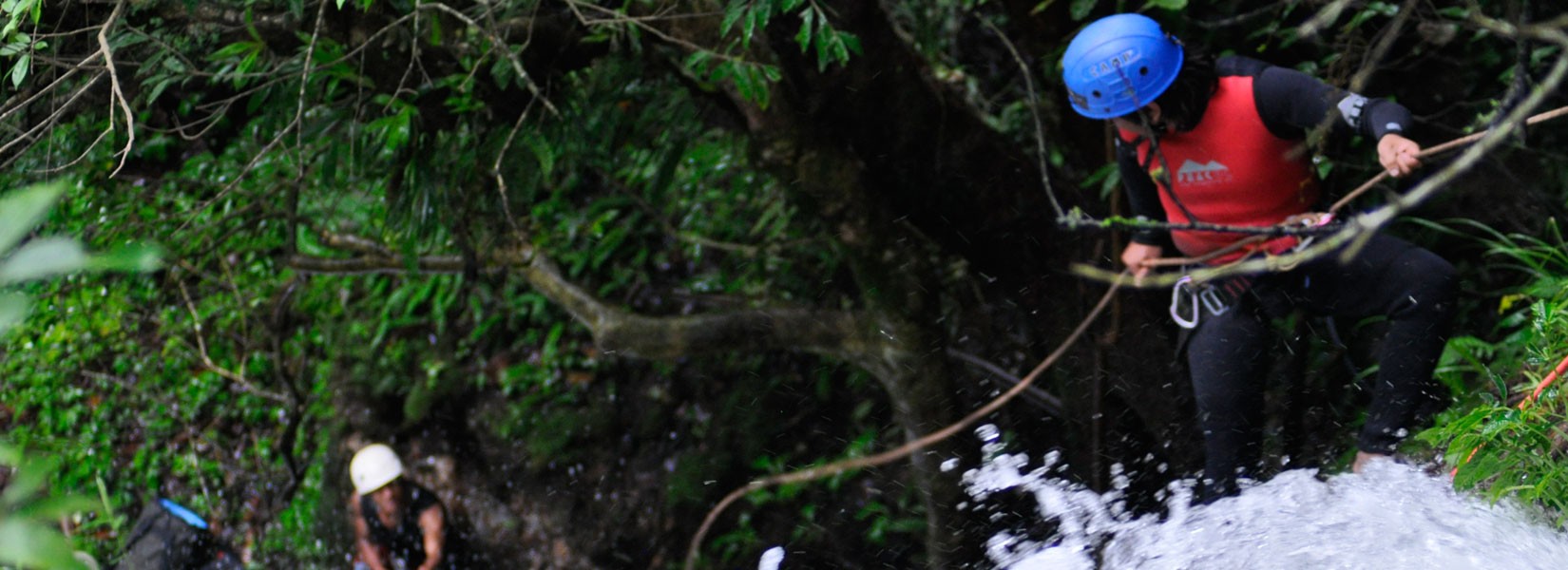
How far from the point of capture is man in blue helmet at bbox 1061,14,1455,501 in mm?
2938

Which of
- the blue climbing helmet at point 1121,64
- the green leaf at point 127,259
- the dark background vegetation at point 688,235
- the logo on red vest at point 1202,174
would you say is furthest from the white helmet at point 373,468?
the green leaf at point 127,259

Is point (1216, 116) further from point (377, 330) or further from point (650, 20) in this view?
point (377, 330)

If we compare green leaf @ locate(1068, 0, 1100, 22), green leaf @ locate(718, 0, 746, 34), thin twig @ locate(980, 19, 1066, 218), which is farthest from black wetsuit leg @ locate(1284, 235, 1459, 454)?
green leaf @ locate(718, 0, 746, 34)

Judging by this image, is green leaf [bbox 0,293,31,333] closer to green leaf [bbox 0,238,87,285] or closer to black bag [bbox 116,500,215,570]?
green leaf [bbox 0,238,87,285]

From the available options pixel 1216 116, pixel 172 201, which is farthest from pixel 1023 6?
pixel 172 201

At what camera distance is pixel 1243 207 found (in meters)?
3.12

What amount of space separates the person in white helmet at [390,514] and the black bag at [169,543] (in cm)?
73

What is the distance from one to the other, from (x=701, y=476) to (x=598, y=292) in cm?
106

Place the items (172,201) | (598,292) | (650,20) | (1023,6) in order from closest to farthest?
(650,20), (1023,6), (172,201), (598,292)

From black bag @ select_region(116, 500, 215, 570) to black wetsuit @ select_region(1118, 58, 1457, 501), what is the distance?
4.64m

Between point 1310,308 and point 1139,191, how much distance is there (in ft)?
1.89

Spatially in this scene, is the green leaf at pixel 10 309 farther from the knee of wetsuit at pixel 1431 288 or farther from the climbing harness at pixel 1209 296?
the knee of wetsuit at pixel 1431 288

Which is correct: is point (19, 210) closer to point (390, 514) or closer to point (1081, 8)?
point (1081, 8)

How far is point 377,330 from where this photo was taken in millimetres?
6477
